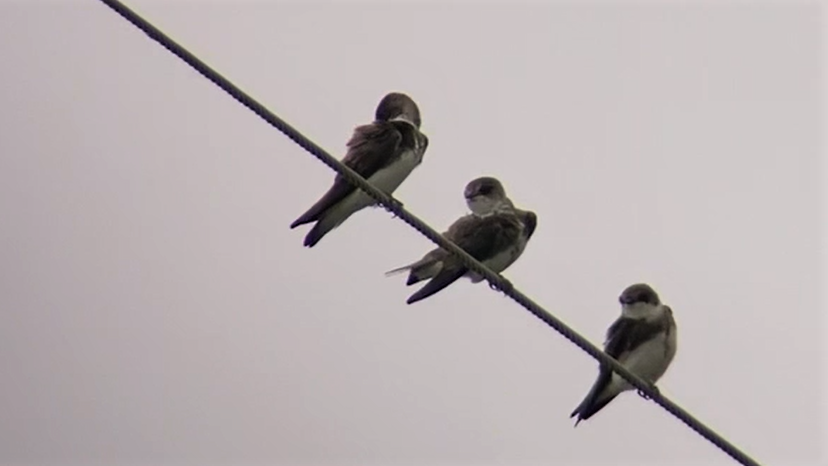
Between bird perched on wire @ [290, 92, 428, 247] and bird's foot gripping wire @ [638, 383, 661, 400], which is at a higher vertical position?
bird perched on wire @ [290, 92, 428, 247]

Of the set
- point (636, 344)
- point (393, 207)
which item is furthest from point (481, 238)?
point (393, 207)

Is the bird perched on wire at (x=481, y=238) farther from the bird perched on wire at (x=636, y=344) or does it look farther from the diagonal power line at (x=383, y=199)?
the diagonal power line at (x=383, y=199)

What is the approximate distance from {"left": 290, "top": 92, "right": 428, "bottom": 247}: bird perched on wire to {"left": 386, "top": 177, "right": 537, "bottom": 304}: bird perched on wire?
11.9 inches

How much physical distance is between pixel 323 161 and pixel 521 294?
837 millimetres

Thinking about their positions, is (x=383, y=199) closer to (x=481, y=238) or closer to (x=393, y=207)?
(x=393, y=207)

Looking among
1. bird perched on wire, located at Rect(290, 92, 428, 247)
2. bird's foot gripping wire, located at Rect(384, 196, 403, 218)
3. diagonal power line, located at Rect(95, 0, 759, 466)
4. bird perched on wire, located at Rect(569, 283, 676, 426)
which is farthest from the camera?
bird perched on wire, located at Rect(290, 92, 428, 247)

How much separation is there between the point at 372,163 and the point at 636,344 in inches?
49.4

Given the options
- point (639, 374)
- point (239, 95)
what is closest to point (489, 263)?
point (639, 374)

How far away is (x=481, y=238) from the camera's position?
889 cm

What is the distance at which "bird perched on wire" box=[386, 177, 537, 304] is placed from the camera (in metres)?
8.68

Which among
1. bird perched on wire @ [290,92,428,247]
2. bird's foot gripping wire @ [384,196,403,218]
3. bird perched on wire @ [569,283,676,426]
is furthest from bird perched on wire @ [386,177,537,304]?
bird's foot gripping wire @ [384,196,403,218]

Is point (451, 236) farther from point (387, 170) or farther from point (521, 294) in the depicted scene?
point (521, 294)

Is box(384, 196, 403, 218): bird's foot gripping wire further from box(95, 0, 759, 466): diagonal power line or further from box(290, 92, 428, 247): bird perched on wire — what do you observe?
box(290, 92, 428, 247): bird perched on wire

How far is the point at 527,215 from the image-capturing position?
9.12 metres
